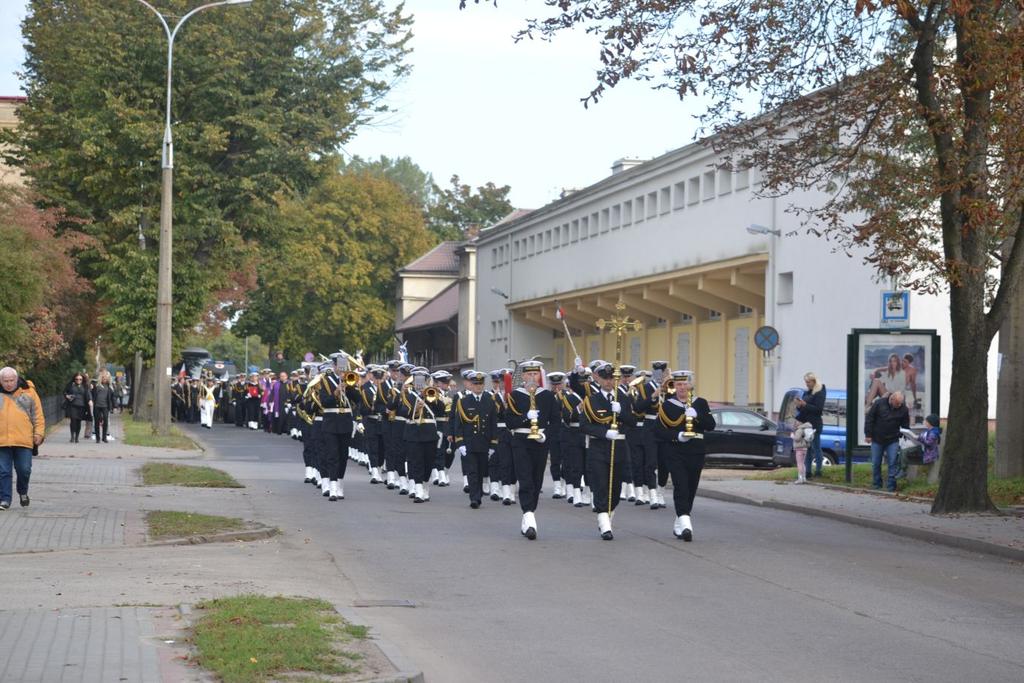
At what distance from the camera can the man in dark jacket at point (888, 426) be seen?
24156 mm

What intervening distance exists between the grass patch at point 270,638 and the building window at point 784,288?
A: 118ft

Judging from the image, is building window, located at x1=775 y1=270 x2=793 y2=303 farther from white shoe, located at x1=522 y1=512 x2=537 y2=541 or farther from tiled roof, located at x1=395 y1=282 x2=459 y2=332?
tiled roof, located at x1=395 y1=282 x2=459 y2=332

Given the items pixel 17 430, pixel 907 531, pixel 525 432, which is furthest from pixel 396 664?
pixel 907 531

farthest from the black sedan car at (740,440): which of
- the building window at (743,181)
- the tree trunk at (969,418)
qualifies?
the building window at (743,181)

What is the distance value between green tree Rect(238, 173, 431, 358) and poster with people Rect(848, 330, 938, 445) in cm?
6091

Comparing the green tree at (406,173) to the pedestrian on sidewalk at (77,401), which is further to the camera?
the green tree at (406,173)

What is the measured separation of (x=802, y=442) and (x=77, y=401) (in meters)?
19.2

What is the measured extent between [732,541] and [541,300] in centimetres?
5221

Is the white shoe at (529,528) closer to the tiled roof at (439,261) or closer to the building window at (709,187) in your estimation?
the building window at (709,187)

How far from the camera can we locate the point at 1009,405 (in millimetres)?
23938

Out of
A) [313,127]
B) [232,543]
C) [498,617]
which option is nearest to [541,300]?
[313,127]

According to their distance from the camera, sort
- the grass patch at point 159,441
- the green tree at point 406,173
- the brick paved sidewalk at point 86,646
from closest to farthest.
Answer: the brick paved sidewalk at point 86,646 → the grass patch at point 159,441 → the green tree at point 406,173

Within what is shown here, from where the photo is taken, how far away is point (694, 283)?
2042 inches

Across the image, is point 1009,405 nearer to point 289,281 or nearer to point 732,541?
point 732,541
